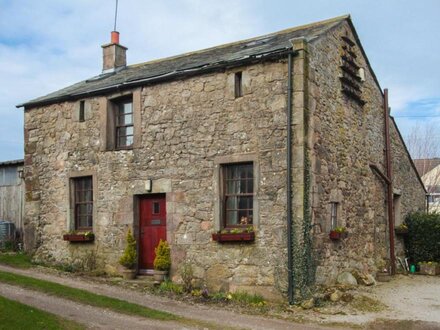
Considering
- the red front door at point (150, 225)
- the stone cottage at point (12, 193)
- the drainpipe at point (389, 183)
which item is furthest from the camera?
the stone cottage at point (12, 193)

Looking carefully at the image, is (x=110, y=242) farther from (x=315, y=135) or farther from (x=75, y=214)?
(x=315, y=135)

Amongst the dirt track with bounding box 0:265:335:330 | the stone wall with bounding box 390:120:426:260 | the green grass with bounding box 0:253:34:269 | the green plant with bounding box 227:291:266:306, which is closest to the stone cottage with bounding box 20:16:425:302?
the green plant with bounding box 227:291:266:306

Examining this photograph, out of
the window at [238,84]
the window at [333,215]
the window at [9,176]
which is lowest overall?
the window at [333,215]

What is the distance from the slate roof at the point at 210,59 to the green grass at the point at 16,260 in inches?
172

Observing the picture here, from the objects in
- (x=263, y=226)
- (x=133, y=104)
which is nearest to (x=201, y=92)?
(x=133, y=104)

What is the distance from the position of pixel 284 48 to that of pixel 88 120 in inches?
233

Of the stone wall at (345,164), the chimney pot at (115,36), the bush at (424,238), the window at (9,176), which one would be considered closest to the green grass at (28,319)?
the stone wall at (345,164)

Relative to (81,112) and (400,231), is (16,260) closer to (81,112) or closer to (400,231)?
(81,112)

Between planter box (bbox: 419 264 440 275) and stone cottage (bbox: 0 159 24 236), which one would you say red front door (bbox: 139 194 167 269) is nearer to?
stone cottage (bbox: 0 159 24 236)

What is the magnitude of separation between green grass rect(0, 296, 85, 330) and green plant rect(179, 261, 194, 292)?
336cm

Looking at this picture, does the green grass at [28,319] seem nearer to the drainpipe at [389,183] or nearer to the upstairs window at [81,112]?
the upstairs window at [81,112]

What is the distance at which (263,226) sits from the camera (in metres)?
10.8

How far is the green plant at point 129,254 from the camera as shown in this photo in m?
12.6

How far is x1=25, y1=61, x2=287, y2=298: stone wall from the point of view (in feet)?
35.6
